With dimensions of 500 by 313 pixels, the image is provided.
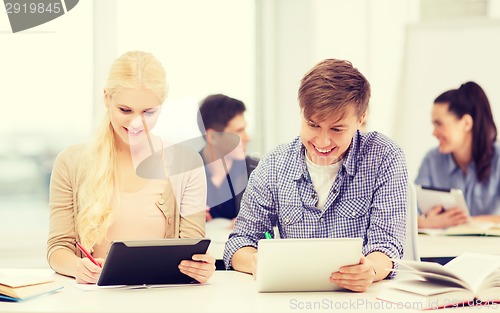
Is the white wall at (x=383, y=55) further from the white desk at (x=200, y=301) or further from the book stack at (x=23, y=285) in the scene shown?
the book stack at (x=23, y=285)

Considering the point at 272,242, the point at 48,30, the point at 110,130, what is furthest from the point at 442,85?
the point at 272,242

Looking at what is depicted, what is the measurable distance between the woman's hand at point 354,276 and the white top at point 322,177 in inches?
16.6

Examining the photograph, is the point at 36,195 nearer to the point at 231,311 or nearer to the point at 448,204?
the point at 448,204

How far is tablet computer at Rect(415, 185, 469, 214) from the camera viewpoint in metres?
3.34

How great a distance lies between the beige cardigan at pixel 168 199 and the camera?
2246mm

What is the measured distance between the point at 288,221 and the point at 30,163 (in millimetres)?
1946

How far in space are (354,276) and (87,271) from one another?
0.74m

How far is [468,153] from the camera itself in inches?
158

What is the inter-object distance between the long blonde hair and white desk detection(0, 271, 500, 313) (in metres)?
0.30

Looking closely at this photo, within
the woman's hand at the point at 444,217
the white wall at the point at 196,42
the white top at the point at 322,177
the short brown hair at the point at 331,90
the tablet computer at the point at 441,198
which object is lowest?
the woman's hand at the point at 444,217

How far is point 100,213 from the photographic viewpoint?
2211 millimetres

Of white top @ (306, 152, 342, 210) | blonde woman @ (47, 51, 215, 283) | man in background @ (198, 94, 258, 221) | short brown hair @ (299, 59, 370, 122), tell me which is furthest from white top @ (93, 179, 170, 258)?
man in background @ (198, 94, 258, 221)

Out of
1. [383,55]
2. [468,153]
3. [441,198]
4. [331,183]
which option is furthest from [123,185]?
[383,55]

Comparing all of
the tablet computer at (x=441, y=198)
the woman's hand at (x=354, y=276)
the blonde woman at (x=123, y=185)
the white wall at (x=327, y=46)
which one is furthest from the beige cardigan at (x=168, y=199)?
the white wall at (x=327, y=46)
